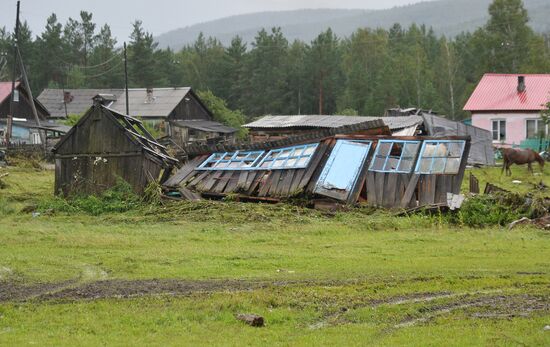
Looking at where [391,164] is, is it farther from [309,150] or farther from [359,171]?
[309,150]

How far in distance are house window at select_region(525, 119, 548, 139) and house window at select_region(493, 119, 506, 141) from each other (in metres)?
1.43

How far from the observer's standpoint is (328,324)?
1114 cm

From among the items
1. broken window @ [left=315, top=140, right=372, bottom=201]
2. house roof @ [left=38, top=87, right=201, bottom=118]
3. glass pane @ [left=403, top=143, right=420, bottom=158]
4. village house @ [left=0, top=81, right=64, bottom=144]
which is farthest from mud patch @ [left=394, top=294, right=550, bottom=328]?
house roof @ [left=38, top=87, right=201, bottom=118]

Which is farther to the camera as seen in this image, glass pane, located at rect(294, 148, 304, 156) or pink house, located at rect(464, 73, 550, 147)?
pink house, located at rect(464, 73, 550, 147)

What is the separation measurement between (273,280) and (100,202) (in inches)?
606

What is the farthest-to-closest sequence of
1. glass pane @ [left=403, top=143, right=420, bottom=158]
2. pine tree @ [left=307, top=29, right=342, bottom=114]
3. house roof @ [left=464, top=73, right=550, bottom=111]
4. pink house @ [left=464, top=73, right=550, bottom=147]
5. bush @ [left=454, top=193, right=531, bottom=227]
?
pine tree @ [left=307, top=29, right=342, bottom=114] → house roof @ [left=464, top=73, right=550, bottom=111] → pink house @ [left=464, top=73, right=550, bottom=147] → glass pane @ [left=403, top=143, right=420, bottom=158] → bush @ [left=454, top=193, right=531, bottom=227]

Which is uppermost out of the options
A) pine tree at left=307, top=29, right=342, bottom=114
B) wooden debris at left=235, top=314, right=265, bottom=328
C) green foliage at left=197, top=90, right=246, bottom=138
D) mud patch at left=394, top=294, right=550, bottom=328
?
pine tree at left=307, top=29, right=342, bottom=114

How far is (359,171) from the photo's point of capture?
2727 cm

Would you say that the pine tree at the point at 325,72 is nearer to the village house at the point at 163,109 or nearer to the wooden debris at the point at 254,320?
the village house at the point at 163,109

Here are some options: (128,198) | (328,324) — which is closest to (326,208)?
(128,198)

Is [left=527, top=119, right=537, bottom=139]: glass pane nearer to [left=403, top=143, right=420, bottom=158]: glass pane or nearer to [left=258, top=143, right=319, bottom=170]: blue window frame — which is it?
[left=403, top=143, right=420, bottom=158]: glass pane

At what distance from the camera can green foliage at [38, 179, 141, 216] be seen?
28109 millimetres

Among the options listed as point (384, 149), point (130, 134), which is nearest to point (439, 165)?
point (384, 149)

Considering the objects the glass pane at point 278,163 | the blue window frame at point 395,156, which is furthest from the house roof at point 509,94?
the glass pane at point 278,163
